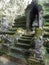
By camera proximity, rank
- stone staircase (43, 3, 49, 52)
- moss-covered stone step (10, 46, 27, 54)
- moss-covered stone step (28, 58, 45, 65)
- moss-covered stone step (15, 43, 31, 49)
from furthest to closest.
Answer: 1. stone staircase (43, 3, 49, 52)
2. moss-covered stone step (15, 43, 31, 49)
3. moss-covered stone step (10, 46, 27, 54)
4. moss-covered stone step (28, 58, 45, 65)

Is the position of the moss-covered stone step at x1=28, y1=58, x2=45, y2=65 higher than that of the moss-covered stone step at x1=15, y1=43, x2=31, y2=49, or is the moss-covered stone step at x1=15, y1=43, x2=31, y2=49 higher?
the moss-covered stone step at x1=15, y1=43, x2=31, y2=49

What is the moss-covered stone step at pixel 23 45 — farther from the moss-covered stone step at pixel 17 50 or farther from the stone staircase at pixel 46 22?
the stone staircase at pixel 46 22

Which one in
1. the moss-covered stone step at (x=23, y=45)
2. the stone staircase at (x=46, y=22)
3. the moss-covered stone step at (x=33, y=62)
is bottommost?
the moss-covered stone step at (x=33, y=62)

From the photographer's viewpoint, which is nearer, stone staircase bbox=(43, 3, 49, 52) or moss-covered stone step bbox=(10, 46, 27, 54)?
moss-covered stone step bbox=(10, 46, 27, 54)

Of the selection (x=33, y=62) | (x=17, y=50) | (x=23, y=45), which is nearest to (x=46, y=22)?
(x=23, y=45)

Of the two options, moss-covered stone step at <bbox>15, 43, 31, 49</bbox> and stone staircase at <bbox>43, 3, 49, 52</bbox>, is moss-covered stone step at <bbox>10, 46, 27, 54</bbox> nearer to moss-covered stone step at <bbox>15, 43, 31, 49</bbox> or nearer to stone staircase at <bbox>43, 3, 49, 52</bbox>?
moss-covered stone step at <bbox>15, 43, 31, 49</bbox>

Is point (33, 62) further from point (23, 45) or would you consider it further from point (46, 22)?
point (46, 22)

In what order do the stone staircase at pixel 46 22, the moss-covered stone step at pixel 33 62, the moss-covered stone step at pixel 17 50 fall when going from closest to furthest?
the moss-covered stone step at pixel 33 62
the moss-covered stone step at pixel 17 50
the stone staircase at pixel 46 22

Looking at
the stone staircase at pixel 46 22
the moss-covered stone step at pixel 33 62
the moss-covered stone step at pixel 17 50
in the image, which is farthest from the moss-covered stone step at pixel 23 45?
the moss-covered stone step at pixel 33 62

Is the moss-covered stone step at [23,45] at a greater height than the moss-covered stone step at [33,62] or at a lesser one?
greater

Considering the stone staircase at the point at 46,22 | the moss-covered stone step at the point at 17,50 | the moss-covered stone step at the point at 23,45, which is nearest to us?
the moss-covered stone step at the point at 17,50

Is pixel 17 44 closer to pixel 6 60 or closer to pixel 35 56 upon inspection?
pixel 6 60

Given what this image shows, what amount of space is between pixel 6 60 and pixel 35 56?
230 centimetres

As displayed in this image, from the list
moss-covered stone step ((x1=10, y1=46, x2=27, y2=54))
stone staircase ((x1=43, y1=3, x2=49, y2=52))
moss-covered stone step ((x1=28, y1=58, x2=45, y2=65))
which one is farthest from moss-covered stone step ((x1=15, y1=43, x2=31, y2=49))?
moss-covered stone step ((x1=28, y1=58, x2=45, y2=65))
